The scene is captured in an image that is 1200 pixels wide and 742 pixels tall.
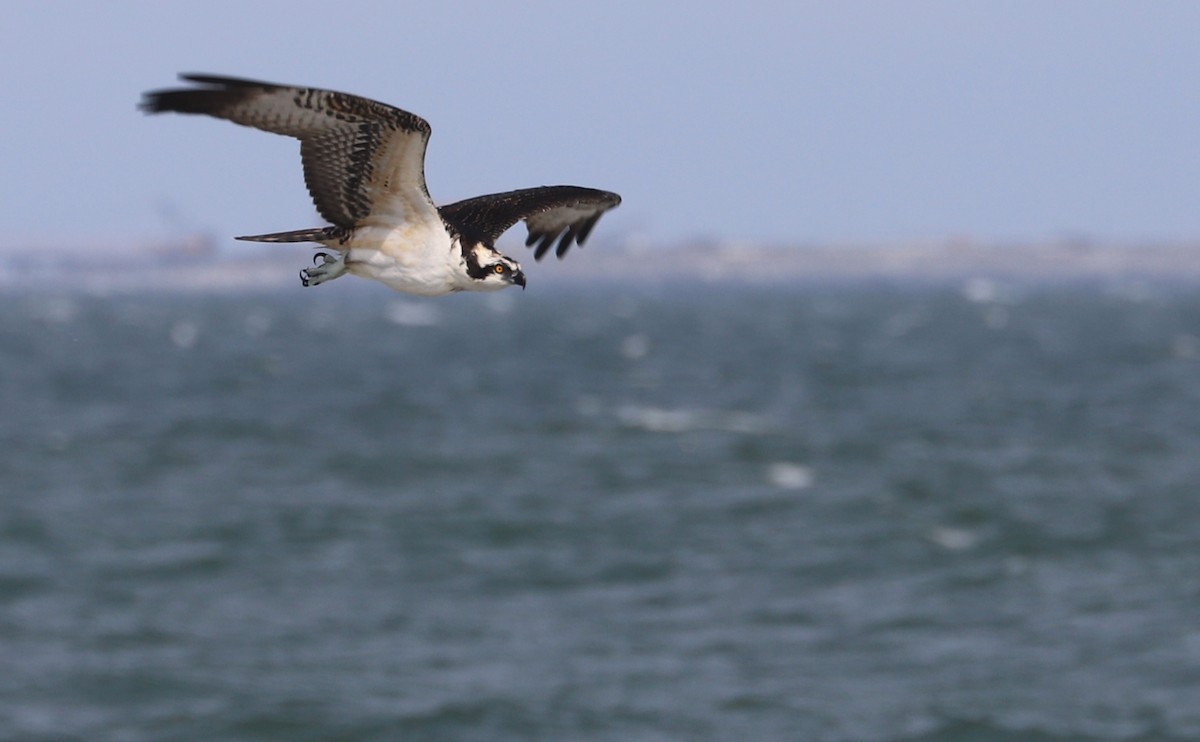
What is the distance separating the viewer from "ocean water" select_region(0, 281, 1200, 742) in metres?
31.2

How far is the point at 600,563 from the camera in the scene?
1682 inches

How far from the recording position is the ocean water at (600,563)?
3123 centimetres

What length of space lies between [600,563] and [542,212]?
103 ft

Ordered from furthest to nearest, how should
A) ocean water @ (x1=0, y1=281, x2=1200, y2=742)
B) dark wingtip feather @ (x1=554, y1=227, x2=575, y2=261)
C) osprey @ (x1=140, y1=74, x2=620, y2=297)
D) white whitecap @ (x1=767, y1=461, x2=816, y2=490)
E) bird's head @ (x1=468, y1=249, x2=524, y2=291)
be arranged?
white whitecap @ (x1=767, y1=461, x2=816, y2=490) < ocean water @ (x1=0, y1=281, x2=1200, y2=742) < dark wingtip feather @ (x1=554, y1=227, x2=575, y2=261) < bird's head @ (x1=468, y1=249, x2=524, y2=291) < osprey @ (x1=140, y1=74, x2=620, y2=297)

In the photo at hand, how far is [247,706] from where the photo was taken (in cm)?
3133

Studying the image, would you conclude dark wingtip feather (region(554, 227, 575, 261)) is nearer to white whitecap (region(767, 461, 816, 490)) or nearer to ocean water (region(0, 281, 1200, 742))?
ocean water (region(0, 281, 1200, 742))

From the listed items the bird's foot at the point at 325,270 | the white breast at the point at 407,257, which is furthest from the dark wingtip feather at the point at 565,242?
the bird's foot at the point at 325,270

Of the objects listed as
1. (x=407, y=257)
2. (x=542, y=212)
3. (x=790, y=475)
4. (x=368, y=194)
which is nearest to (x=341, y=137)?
(x=368, y=194)

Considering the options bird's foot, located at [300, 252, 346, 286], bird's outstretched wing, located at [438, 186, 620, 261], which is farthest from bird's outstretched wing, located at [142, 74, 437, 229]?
bird's outstretched wing, located at [438, 186, 620, 261]

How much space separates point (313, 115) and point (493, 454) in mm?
51689

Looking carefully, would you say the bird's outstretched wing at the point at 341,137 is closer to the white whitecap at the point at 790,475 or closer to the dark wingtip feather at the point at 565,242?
the dark wingtip feather at the point at 565,242

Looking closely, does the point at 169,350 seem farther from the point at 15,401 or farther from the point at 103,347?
the point at 15,401

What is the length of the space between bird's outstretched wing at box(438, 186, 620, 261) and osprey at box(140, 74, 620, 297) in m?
1.06

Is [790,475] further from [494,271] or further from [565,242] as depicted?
[494,271]
